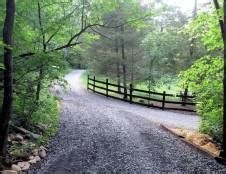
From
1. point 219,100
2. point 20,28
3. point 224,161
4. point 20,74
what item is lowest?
point 224,161

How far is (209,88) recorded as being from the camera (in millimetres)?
9375

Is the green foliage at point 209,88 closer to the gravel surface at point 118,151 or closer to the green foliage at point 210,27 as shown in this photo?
the green foliage at point 210,27

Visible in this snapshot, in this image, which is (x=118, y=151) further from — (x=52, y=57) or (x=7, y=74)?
(x=7, y=74)

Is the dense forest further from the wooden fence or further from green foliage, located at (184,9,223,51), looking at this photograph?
the wooden fence

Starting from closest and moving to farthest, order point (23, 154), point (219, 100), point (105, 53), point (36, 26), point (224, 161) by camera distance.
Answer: point (23, 154)
point (224, 161)
point (219, 100)
point (36, 26)
point (105, 53)

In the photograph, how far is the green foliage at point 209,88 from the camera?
30.0ft

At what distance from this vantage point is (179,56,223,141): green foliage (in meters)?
9.14

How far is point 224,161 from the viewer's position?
754cm

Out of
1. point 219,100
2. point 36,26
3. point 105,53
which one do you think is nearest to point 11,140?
point 36,26

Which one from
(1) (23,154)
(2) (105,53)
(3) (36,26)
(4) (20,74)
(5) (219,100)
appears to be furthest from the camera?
(2) (105,53)

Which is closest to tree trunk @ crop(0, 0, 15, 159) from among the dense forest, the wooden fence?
the dense forest

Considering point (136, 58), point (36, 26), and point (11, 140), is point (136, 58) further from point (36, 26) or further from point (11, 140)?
point (11, 140)

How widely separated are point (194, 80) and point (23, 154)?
18.6 feet

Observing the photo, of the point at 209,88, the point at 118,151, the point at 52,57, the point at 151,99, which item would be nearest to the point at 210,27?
the point at 209,88
